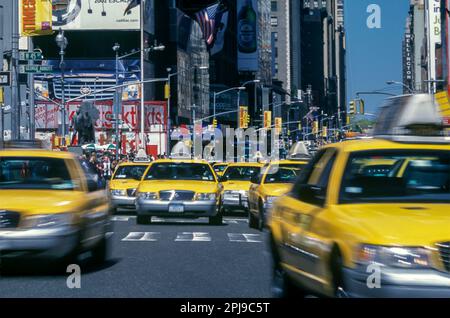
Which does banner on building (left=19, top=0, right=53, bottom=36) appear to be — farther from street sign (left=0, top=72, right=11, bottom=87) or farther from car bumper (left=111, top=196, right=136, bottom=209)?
car bumper (left=111, top=196, right=136, bottom=209)

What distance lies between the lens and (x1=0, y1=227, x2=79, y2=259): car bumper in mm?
12008

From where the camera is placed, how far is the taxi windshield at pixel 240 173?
31.6m

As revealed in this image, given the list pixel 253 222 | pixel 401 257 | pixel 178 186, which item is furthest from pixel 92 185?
pixel 253 222

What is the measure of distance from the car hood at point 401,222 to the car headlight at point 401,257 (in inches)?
1.8

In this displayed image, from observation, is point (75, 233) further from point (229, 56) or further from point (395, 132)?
point (229, 56)

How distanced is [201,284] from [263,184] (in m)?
12.0

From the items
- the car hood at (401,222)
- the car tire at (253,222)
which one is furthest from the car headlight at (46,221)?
the car tire at (253,222)

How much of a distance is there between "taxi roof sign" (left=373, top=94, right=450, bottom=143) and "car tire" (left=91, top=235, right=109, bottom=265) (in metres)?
5.56

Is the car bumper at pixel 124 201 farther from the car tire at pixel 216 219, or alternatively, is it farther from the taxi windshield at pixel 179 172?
the car tire at pixel 216 219

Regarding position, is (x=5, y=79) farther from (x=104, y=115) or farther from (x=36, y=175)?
(x=104, y=115)

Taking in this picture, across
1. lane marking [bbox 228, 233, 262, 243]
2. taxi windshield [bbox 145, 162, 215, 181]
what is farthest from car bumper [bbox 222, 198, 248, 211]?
lane marking [bbox 228, 233, 262, 243]

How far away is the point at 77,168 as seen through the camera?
14.0 meters

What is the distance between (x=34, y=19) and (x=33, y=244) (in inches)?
1216
